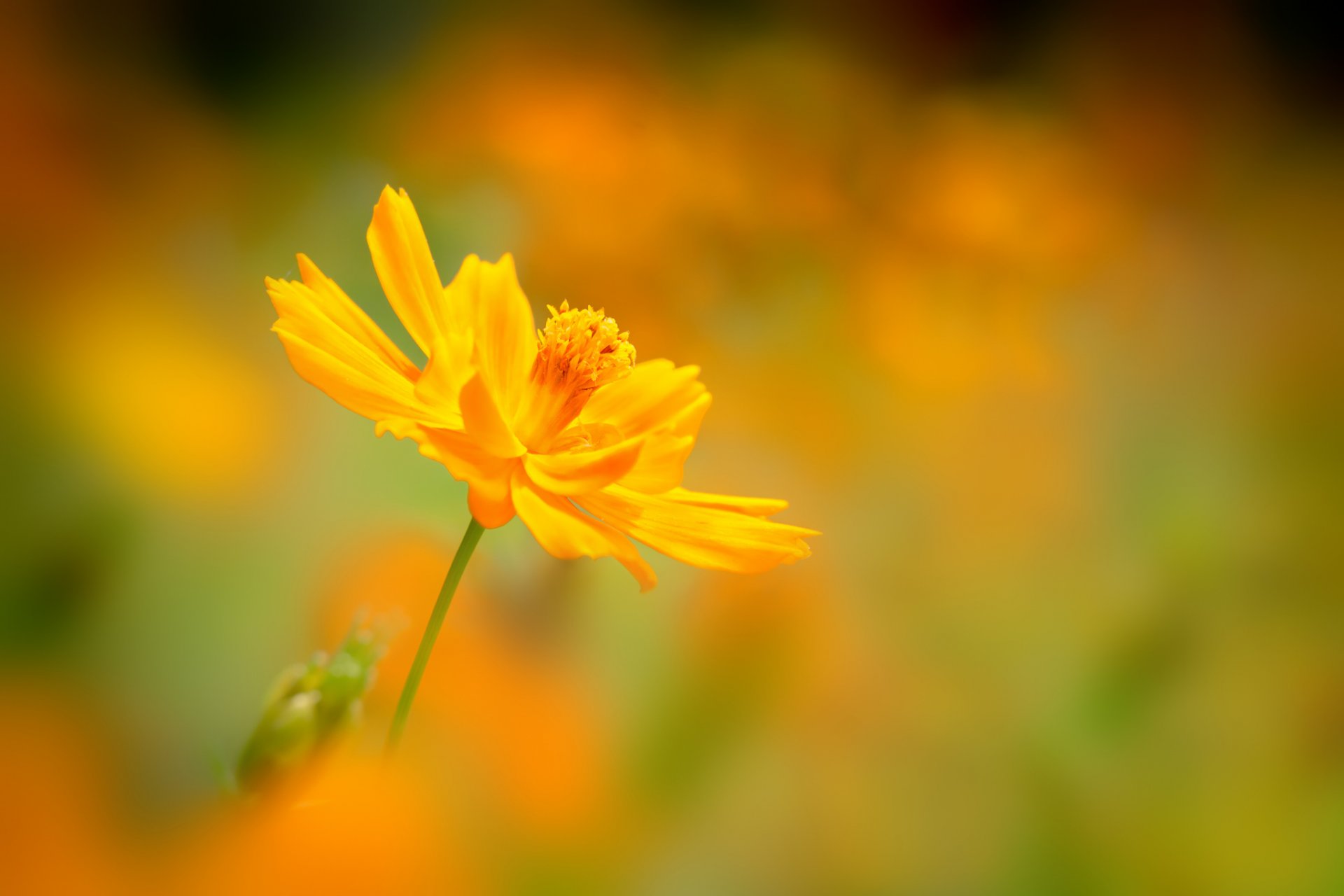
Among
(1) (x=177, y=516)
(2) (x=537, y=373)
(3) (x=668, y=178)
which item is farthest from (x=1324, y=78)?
(1) (x=177, y=516)

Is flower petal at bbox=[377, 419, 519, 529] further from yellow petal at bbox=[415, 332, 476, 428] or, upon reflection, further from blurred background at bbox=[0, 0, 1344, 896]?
blurred background at bbox=[0, 0, 1344, 896]

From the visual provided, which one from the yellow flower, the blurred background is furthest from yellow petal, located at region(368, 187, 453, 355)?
the blurred background

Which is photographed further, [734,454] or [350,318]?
[734,454]

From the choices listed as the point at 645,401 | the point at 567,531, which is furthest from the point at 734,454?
the point at 567,531

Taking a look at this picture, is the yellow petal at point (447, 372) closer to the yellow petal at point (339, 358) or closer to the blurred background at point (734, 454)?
the yellow petal at point (339, 358)

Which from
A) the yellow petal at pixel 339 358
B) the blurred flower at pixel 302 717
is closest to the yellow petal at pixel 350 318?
the yellow petal at pixel 339 358

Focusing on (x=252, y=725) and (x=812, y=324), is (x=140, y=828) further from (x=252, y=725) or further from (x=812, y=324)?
(x=812, y=324)

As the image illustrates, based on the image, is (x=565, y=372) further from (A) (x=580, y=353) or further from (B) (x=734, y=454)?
(B) (x=734, y=454)

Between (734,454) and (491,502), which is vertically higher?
(734,454)
